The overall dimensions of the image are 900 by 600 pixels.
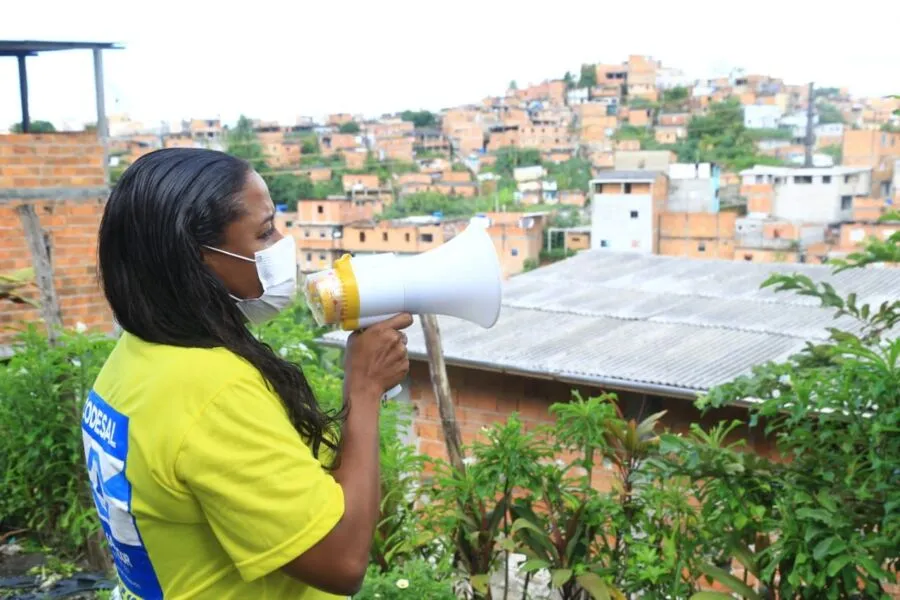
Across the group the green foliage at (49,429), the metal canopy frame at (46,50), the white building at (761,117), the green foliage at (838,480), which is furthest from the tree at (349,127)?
the green foliage at (838,480)

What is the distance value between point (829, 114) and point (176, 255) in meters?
46.4

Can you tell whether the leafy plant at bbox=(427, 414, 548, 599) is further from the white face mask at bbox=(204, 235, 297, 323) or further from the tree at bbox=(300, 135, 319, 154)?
the tree at bbox=(300, 135, 319, 154)

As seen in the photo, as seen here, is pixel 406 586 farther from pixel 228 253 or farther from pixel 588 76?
pixel 588 76

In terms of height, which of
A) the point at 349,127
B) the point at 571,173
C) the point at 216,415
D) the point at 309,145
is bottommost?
the point at 571,173

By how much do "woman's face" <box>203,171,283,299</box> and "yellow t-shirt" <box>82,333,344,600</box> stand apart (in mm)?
131

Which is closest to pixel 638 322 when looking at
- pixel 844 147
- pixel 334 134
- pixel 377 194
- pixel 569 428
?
pixel 569 428

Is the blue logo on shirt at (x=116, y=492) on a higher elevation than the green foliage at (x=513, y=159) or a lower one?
lower

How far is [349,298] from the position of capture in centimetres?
133

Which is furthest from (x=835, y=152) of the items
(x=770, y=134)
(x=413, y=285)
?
(x=413, y=285)

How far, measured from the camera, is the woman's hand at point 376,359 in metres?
1.30

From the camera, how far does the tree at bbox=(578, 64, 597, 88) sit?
175 ft

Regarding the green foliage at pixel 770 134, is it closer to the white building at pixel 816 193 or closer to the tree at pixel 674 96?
the tree at pixel 674 96

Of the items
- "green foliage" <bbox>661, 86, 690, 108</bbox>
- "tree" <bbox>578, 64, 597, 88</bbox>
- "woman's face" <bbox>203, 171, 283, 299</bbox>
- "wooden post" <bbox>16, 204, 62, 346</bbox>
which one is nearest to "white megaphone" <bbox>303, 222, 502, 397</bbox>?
"woman's face" <bbox>203, 171, 283, 299</bbox>

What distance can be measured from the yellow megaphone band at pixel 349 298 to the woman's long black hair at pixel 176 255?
0.14 metres
